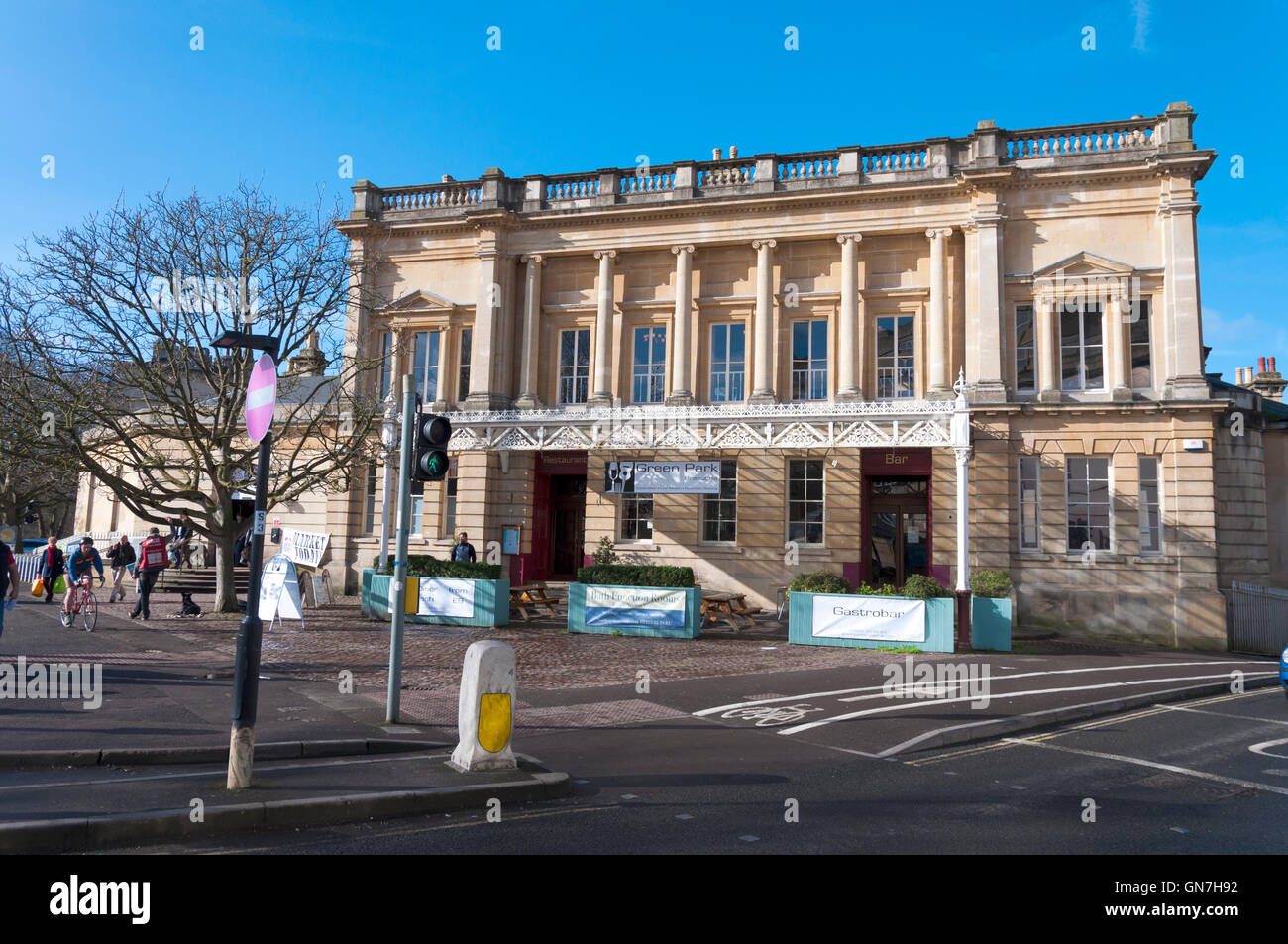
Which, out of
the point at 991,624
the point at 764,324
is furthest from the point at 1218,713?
the point at 764,324

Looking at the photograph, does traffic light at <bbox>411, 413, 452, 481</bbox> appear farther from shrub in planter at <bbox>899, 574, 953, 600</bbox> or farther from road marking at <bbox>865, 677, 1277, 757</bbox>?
shrub in planter at <bbox>899, 574, 953, 600</bbox>

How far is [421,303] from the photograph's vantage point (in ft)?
88.1

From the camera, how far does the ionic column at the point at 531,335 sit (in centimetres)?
2561

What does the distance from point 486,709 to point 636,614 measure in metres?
11.2

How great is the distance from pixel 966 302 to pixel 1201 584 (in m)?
8.93

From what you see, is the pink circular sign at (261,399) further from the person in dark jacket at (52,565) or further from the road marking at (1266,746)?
the person in dark jacket at (52,565)

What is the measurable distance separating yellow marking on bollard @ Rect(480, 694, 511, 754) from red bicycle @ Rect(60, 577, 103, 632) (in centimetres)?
1259

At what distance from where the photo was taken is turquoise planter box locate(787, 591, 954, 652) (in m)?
16.2

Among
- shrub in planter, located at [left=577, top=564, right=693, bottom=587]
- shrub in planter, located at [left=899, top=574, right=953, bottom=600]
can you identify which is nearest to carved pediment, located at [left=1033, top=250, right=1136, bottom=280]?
shrub in planter, located at [left=899, top=574, right=953, bottom=600]

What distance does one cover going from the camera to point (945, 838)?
5.62 meters

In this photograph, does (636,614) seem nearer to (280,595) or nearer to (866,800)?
(280,595)

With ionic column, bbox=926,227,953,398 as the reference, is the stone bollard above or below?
below
